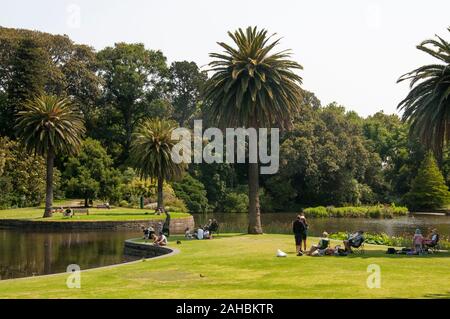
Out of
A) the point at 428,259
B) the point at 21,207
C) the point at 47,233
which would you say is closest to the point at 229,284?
the point at 428,259

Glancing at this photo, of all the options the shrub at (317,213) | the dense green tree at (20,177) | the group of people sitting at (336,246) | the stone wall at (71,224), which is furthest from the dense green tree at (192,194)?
the group of people sitting at (336,246)

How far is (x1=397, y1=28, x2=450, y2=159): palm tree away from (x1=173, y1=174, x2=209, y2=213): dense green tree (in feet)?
179

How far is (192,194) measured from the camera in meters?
83.4

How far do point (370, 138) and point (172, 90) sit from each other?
40.5 metres

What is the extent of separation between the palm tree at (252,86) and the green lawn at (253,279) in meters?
13.3

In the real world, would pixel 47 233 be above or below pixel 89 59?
below

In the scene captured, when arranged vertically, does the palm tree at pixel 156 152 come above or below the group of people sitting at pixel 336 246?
above

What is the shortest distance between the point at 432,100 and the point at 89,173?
51.9 metres

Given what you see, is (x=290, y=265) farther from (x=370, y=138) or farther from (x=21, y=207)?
(x=370, y=138)

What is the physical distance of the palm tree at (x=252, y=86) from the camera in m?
36.6

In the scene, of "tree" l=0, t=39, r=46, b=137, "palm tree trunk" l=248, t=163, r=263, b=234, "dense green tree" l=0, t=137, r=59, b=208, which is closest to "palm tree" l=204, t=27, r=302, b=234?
"palm tree trunk" l=248, t=163, r=263, b=234

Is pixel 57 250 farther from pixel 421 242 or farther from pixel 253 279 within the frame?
pixel 421 242

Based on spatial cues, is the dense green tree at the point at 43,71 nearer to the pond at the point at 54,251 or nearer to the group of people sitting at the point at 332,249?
the pond at the point at 54,251
